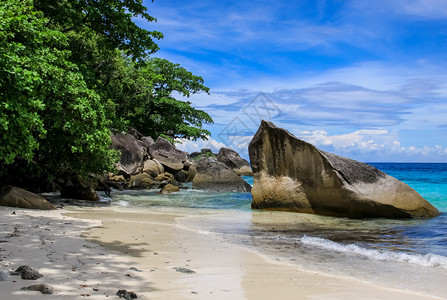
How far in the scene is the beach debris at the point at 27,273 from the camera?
157 inches

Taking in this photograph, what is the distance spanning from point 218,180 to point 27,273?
67.6 ft

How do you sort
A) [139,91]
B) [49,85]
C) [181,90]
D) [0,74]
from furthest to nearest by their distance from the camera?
[181,90], [139,91], [49,85], [0,74]

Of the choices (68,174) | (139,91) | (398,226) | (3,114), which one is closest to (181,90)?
(139,91)

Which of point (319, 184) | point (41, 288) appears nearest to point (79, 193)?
point (319, 184)

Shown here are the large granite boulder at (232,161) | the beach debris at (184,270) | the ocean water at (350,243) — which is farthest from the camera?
the large granite boulder at (232,161)

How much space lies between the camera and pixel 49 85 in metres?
9.46

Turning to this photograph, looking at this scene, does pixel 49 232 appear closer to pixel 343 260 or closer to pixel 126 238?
pixel 126 238

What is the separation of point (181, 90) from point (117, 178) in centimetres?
1681

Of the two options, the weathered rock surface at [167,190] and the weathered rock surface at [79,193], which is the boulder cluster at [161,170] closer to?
the weathered rock surface at [167,190]

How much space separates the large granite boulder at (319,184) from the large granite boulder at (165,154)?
53.8ft

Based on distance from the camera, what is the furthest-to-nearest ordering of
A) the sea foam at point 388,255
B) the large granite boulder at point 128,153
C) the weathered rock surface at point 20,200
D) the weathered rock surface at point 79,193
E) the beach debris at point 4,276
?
1. the large granite boulder at point 128,153
2. the weathered rock surface at point 79,193
3. the weathered rock surface at point 20,200
4. the sea foam at point 388,255
5. the beach debris at point 4,276

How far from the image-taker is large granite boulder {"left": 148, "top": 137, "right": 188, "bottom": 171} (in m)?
30.2

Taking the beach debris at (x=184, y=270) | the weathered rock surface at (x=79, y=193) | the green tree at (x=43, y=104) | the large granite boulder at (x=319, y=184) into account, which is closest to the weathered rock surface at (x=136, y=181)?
the weathered rock surface at (x=79, y=193)

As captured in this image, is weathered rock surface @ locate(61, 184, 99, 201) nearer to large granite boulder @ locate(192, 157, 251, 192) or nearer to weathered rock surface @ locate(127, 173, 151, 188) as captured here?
weathered rock surface @ locate(127, 173, 151, 188)
